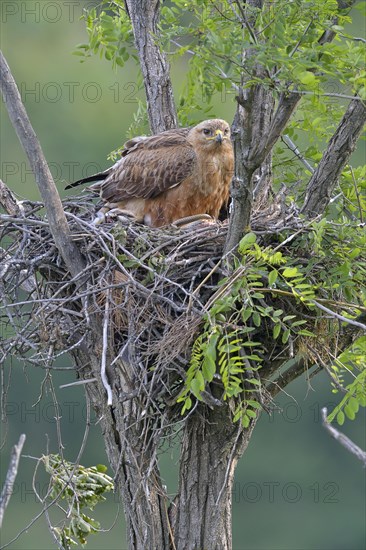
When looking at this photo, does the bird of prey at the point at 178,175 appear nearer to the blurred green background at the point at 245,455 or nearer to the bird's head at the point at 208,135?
the bird's head at the point at 208,135

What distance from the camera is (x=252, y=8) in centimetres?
450

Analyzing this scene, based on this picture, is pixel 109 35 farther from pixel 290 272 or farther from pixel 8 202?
pixel 290 272

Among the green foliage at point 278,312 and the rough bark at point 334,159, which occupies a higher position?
the rough bark at point 334,159

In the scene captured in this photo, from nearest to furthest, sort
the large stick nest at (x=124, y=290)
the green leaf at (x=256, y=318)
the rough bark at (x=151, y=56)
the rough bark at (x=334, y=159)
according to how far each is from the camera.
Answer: the green leaf at (x=256, y=318) < the rough bark at (x=334, y=159) < the large stick nest at (x=124, y=290) < the rough bark at (x=151, y=56)

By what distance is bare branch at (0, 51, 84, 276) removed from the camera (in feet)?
16.3

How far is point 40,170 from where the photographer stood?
5078 mm

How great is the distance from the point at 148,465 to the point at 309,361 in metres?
0.84

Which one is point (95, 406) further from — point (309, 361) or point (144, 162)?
point (144, 162)

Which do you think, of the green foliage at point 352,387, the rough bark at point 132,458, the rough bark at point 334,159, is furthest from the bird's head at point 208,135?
the green foliage at point 352,387

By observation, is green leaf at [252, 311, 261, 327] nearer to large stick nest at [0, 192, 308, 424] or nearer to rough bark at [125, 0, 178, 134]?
large stick nest at [0, 192, 308, 424]

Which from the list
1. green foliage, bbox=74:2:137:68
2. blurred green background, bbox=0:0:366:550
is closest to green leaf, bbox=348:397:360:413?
green foliage, bbox=74:2:137:68

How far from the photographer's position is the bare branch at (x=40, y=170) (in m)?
4.96

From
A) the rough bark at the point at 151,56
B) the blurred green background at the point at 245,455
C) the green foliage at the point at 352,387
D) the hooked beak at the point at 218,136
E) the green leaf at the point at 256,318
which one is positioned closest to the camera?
the green foliage at the point at 352,387

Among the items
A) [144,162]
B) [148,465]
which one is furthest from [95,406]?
[144,162]
